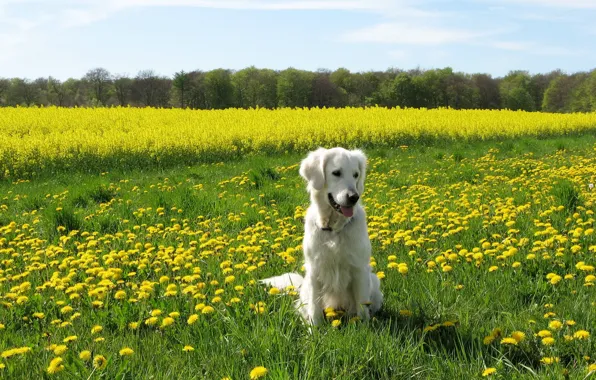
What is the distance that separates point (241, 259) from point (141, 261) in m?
0.91

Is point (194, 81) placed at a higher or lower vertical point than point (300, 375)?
higher

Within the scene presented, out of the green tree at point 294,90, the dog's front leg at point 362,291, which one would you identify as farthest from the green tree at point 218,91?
the dog's front leg at point 362,291

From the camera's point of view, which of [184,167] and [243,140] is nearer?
[184,167]

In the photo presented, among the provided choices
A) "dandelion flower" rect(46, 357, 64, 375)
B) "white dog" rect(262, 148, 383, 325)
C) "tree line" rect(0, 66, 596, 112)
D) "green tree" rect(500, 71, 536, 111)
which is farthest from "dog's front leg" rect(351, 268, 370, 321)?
"green tree" rect(500, 71, 536, 111)

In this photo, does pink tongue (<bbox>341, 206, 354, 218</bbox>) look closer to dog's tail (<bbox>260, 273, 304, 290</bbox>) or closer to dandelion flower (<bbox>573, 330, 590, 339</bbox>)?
dog's tail (<bbox>260, 273, 304, 290</bbox>)

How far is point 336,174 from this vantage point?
361cm

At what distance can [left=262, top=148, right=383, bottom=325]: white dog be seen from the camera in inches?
136

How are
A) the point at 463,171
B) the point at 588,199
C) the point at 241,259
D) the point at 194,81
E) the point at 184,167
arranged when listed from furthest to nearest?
1. the point at 194,81
2. the point at 184,167
3. the point at 463,171
4. the point at 588,199
5. the point at 241,259

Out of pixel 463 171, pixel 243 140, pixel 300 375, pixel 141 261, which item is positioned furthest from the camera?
pixel 243 140

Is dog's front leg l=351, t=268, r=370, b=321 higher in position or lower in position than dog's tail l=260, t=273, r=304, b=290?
higher

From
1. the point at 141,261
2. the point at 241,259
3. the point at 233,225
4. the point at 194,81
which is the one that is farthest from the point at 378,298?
the point at 194,81

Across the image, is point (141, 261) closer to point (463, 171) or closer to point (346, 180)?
point (346, 180)

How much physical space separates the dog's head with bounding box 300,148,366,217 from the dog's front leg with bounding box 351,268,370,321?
41 centimetres

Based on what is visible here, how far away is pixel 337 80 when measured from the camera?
6241 cm
